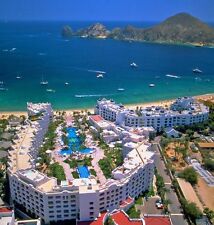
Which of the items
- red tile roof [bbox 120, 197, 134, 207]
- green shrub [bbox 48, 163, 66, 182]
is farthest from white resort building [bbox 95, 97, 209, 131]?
red tile roof [bbox 120, 197, 134, 207]

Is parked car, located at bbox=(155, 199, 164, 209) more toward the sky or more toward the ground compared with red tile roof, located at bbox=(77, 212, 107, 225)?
more toward the ground

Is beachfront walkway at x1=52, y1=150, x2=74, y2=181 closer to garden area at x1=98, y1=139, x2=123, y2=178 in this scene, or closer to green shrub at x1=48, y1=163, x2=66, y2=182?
green shrub at x1=48, y1=163, x2=66, y2=182

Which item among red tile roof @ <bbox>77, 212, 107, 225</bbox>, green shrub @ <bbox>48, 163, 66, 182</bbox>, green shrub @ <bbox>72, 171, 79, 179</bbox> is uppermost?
green shrub @ <bbox>48, 163, 66, 182</bbox>

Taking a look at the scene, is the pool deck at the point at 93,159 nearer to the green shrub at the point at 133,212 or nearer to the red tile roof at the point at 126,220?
the green shrub at the point at 133,212

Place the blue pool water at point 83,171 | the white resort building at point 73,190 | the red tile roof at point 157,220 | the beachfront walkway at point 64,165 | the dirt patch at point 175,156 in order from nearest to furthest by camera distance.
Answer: the red tile roof at point 157,220, the white resort building at point 73,190, the beachfront walkway at point 64,165, the blue pool water at point 83,171, the dirt patch at point 175,156

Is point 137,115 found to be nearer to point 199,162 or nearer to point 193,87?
point 199,162

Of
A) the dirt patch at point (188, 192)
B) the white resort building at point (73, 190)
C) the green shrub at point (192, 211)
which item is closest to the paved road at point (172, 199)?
the green shrub at point (192, 211)

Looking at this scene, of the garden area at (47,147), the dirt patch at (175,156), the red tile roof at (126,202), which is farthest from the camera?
the dirt patch at (175,156)
